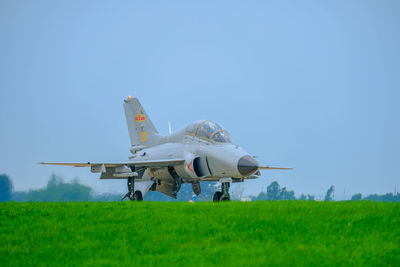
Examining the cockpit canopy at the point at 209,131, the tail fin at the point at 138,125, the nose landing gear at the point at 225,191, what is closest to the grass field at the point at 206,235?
the nose landing gear at the point at 225,191

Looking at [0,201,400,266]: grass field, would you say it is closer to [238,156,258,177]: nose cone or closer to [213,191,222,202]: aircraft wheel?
[238,156,258,177]: nose cone

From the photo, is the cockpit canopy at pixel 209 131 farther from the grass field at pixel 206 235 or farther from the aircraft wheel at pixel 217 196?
the grass field at pixel 206 235

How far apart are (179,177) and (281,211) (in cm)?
1193

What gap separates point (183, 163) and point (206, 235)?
40.3 ft

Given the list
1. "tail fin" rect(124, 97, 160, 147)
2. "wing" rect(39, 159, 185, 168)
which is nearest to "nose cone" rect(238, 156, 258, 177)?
"wing" rect(39, 159, 185, 168)

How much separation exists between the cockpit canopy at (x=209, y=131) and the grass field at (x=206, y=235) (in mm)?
7351

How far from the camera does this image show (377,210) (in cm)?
1462

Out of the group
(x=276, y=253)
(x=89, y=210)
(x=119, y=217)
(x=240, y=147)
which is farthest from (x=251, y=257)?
(x=240, y=147)

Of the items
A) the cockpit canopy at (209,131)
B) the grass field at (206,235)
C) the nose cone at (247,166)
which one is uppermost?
the cockpit canopy at (209,131)

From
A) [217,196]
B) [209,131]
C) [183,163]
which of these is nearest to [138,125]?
[183,163]

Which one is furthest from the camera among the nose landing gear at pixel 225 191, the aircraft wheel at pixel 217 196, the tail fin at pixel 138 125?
the tail fin at pixel 138 125

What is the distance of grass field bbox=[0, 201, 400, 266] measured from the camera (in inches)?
413

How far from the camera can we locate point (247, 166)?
21.4 meters

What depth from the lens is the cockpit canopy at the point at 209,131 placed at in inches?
923
